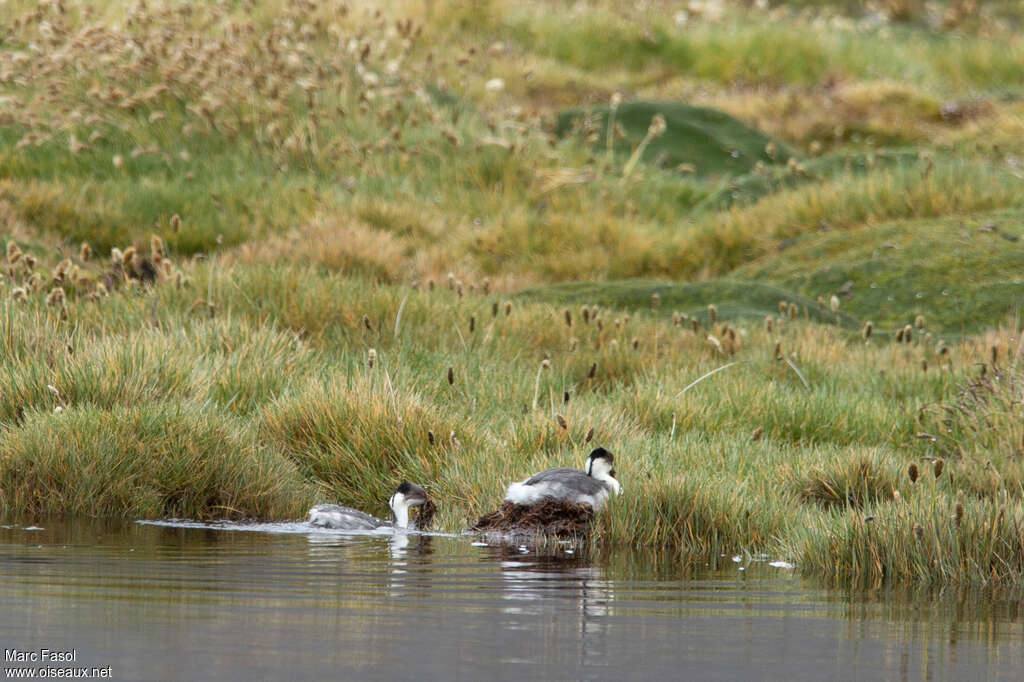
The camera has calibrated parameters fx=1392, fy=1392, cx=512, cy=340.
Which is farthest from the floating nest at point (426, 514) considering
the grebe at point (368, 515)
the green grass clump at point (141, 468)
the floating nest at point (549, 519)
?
the green grass clump at point (141, 468)

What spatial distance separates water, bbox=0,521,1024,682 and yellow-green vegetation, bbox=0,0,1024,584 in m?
0.58

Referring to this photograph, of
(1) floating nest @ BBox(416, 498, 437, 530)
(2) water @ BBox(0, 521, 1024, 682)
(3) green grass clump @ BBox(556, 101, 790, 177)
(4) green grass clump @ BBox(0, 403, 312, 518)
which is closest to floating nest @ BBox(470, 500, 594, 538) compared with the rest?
(2) water @ BBox(0, 521, 1024, 682)

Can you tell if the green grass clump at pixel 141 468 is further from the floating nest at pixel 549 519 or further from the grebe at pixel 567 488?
the grebe at pixel 567 488

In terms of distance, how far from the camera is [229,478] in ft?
21.5

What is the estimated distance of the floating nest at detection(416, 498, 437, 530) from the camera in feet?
20.9

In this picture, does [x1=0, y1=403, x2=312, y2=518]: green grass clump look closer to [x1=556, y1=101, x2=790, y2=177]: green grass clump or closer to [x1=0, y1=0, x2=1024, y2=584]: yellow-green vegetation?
[x1=0, y1=0, x2=1024, y2=584]: yellow-green vegetation

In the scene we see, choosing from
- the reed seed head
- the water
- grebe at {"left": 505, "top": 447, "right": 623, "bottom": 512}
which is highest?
the reed seed head

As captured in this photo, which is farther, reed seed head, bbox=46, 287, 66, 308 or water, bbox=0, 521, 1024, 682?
reed seed head, bbox=46, 287, 66, 308

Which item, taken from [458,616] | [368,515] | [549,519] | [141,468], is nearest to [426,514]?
[368,515]

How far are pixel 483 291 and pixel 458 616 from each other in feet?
24.1

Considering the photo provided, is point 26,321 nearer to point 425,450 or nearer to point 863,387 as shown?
point 425,450

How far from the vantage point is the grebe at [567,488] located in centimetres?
579

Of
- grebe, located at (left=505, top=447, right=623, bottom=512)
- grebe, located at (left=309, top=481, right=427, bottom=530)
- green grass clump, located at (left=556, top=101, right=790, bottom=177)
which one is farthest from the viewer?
green grass clump, located at (left=556, top=101, right=790, bottom=177)

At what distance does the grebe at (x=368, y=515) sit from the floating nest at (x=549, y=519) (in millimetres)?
515
